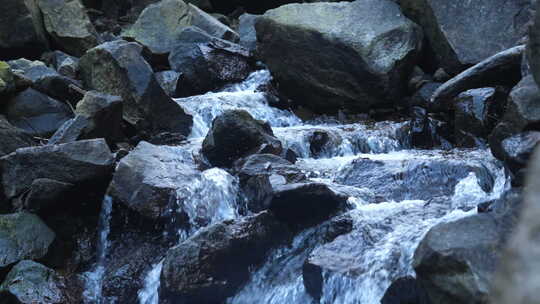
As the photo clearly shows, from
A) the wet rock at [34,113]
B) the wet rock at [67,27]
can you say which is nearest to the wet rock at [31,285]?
the wet rock at [34,113]

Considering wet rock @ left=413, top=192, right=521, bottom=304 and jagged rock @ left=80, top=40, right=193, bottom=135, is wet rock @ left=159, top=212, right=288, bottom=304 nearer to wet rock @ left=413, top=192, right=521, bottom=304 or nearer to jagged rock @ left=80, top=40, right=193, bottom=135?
wet rock @ left=413, top=192, right=521, bottom=304

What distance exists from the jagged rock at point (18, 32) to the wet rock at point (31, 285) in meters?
8.40

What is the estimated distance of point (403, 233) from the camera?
535 centimetres

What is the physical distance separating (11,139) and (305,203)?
3.96 metres

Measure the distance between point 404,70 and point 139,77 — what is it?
454cm

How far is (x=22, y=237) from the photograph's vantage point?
611cm

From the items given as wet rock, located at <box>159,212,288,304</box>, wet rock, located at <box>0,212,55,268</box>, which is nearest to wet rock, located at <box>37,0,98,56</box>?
wet rock, located at <box>0,212,55,268</box>

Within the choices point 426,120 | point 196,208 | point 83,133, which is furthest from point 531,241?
point 426,120

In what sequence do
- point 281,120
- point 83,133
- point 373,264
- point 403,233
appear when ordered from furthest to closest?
point 281,120
point 83,133
point 403,233
point 373,264

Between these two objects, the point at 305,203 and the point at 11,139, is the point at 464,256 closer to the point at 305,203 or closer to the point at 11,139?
the point at 305,203

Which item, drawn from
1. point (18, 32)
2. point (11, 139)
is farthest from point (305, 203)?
point (18, 32)

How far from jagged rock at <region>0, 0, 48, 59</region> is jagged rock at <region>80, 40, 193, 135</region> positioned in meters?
3.88

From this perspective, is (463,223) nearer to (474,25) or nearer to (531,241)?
(531,241)

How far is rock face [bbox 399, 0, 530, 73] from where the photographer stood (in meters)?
9.94
